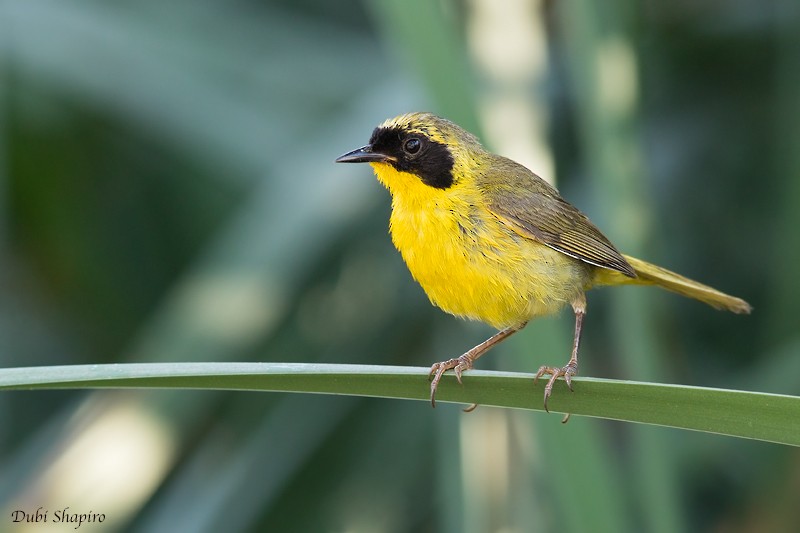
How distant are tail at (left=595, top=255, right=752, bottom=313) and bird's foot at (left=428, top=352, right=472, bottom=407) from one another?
63 centimetres

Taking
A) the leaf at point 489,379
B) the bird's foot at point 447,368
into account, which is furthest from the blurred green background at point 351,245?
the leaf at point 489,379

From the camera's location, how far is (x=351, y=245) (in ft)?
13.9

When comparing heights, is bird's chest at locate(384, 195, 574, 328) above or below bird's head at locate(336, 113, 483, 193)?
below

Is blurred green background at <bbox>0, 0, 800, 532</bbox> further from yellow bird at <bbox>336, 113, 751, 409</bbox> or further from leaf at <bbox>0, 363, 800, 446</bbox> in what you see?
→ leaf at <bbox>0, 363, 800, 446</bbox>

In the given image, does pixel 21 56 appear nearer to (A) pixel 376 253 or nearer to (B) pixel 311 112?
(B) pixel 311 112

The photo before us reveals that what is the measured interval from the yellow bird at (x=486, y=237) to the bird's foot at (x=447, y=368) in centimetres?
1

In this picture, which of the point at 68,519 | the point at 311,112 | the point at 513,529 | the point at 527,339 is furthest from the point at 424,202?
the point at 311,112

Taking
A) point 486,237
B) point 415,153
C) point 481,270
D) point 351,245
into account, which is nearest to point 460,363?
point 481,270

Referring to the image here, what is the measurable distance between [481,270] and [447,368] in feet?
1.18

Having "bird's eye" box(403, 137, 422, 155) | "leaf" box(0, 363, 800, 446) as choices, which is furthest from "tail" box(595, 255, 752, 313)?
"leaf" box(0, 363, 800, 446)

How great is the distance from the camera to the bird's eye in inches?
129

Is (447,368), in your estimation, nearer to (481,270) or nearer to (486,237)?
(481,270)

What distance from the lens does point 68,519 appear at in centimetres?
333

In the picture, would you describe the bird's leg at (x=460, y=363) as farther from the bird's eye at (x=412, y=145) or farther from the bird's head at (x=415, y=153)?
the bird's eye at (x=412, y=145)
